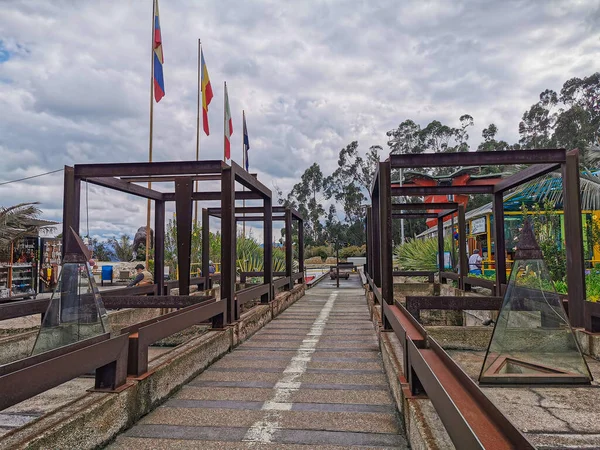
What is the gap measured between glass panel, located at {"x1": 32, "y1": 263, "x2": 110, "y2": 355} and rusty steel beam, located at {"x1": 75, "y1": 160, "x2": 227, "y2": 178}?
97.9 inches

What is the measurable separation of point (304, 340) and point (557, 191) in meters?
11.5

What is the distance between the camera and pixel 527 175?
664cm

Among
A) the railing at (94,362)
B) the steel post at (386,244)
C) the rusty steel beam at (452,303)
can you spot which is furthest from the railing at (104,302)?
the rusty steel beam at (452,303)

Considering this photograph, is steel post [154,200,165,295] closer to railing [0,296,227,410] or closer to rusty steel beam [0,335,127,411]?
railing [0,296,227,410]

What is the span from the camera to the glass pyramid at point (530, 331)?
13.3 feet

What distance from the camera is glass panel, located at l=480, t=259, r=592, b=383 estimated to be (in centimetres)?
404

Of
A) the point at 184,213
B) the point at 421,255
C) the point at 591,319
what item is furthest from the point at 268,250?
the point at 421,255

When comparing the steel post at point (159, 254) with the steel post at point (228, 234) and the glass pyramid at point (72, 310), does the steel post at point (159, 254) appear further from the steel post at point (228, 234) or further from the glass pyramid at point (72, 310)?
the glass pyramid at point (72, 310)

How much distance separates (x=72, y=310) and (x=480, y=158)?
17.1 ft

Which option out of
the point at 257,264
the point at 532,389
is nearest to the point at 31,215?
the point at 257,264

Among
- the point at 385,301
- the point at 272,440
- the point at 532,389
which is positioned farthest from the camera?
the point at 385,301

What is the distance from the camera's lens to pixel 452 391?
2.17m

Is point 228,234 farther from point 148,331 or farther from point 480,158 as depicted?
point 480,158

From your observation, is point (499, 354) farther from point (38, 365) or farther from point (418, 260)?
point (418, 260)
